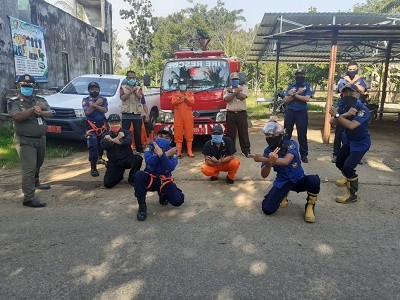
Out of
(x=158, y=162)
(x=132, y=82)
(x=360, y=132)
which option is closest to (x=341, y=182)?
(x=360, y=132)

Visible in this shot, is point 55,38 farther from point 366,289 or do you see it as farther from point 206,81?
point 366,289

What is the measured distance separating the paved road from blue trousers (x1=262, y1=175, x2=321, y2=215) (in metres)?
0.12

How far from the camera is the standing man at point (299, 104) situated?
661 centimetres

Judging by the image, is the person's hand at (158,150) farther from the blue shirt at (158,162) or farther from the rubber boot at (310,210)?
the rubber boot at (310,210)

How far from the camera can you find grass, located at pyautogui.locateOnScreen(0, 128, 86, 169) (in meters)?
7.25

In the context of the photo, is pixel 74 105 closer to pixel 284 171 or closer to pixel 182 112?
pixel 182 112

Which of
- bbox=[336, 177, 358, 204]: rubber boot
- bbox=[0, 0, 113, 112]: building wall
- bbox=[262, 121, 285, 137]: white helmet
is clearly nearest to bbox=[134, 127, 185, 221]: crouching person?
bbox=[262, 121, 285, 137]: white helmet

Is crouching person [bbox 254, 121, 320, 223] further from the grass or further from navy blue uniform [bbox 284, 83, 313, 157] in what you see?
the grass

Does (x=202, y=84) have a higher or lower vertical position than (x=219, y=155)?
higher

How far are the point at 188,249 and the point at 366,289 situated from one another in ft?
5.32

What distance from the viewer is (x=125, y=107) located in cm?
746

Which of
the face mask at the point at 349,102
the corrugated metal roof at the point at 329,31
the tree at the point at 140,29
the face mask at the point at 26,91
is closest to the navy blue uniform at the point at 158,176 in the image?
the face mask at the point at 26,91

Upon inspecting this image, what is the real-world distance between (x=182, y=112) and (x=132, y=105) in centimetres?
105

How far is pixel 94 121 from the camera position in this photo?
6430 millimetres
